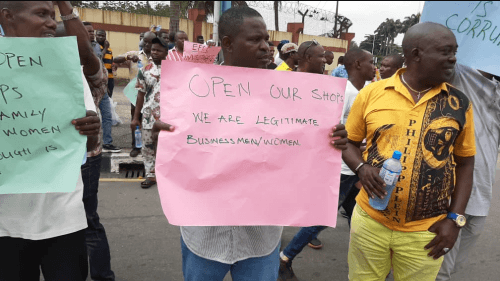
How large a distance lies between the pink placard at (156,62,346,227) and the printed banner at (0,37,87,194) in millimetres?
365

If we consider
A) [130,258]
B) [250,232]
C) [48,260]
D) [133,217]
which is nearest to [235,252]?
[250,232]

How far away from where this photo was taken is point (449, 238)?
181 cm

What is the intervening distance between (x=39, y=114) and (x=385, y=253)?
1753mm

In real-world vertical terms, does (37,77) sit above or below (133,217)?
above

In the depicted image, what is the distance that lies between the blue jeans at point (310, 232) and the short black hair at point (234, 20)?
1.71 m

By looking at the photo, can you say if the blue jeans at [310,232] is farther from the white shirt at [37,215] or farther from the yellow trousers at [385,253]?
the white shirt at [37,215]

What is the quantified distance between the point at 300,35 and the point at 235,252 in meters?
19.0

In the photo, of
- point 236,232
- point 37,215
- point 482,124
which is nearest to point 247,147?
point 236,232

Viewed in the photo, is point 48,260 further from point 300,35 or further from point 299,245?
point 300,35

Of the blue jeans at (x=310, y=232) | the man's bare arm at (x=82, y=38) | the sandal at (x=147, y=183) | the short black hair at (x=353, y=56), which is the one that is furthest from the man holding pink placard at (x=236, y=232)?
the sandal at (x=147, y=183)

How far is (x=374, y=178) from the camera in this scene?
5.82ft

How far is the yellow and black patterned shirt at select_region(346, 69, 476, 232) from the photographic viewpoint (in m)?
1.75

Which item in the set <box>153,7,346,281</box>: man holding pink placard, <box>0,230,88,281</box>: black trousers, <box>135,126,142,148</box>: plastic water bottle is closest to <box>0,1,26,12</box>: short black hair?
<box>153,7,346,281</box>: man holding pink placard

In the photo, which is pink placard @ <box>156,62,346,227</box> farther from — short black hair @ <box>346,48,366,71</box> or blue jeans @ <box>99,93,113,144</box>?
blue jeans @ <box>99,93,113,144</box>
